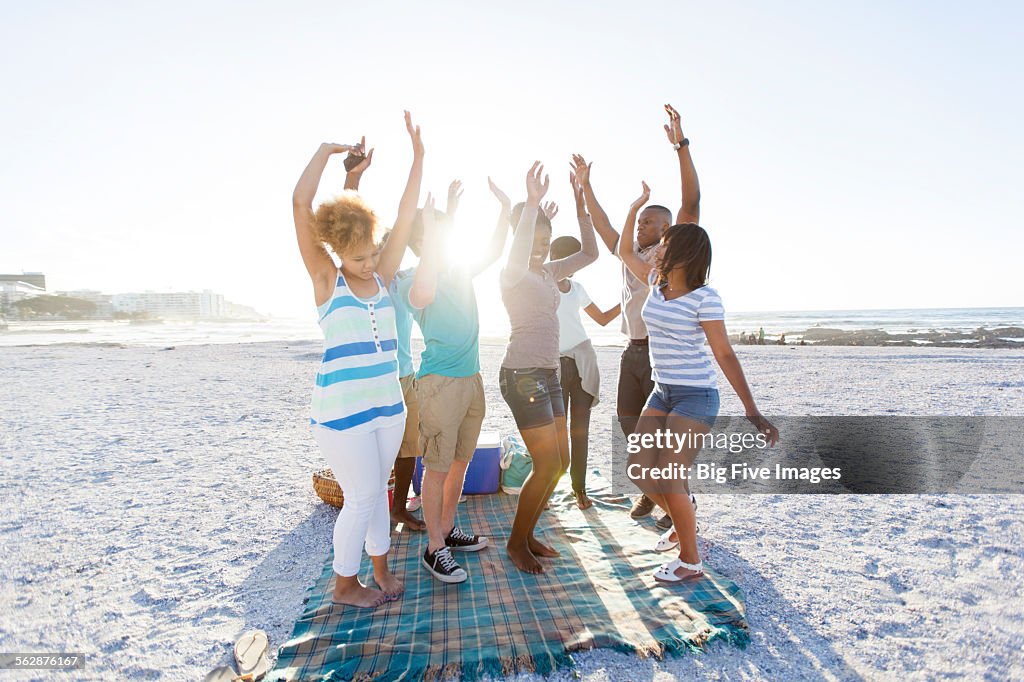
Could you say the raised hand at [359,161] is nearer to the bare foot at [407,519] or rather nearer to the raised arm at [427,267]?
the raised arm at [427,267]

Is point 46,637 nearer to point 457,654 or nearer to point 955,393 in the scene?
point 457,654

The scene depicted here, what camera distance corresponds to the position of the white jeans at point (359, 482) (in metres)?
2.85

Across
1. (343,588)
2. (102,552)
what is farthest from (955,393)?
(102,552)

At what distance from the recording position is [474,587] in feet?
11.3

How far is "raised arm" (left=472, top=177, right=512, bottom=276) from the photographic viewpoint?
11.6 feet

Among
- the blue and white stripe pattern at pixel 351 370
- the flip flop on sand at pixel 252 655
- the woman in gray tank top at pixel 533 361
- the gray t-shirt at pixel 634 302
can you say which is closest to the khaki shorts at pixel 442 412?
the woman in gray tank top at pixel 533 361

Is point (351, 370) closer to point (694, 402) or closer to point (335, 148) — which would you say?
point (335, 148)

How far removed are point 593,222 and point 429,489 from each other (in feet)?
7.44

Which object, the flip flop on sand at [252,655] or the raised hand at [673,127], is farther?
the raised hand at [673,127]

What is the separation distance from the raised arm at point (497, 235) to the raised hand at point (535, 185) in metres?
0.25

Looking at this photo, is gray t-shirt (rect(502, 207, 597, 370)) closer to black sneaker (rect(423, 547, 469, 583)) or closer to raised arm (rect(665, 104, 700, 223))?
raised arm (rect(665, 104, 700, 223))

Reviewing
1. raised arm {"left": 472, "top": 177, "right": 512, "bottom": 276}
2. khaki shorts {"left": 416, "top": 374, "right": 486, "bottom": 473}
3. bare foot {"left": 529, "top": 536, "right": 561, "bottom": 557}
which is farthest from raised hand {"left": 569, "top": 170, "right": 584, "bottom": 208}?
bare foot {"left": 529, "top": 536, "right": 561, "bottom": 557}

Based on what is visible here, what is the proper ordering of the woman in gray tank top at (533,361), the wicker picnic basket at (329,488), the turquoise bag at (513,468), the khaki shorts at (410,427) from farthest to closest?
the turquoise bag at (513,468) → the wicker picnic basket at (329,488) → the khaki shorts at (410,427) → the woman in gray tank top at (533,361)

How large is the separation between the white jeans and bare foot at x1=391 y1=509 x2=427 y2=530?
1.14 meters
